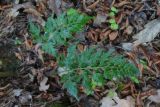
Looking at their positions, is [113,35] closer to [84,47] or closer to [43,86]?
[84,47]

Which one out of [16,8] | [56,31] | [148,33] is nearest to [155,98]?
[148,33]

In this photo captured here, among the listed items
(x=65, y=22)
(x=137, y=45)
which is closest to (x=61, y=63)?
(x=65, y=22)

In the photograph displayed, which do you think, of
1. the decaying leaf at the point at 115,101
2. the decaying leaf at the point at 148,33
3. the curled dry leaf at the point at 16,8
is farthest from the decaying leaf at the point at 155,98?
the curled dry leaf at the point at 16,8

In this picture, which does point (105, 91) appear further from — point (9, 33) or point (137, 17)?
point (9, 33)

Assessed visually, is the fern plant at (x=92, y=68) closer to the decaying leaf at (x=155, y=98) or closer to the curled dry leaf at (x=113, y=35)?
the decaying leaf at (x=155, y=98)

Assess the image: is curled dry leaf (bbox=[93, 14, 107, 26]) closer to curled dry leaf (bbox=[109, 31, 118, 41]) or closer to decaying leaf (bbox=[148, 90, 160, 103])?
curled dry leaf (bbox=[109, 31, 118, 41])

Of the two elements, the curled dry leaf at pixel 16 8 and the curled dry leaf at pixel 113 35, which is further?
the curled dry leaf at pixel 16 8

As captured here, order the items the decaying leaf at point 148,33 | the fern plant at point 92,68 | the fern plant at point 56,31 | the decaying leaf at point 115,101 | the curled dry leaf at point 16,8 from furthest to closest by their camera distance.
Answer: the curled dry leaf at point 16,8 < the decaying leaf at point 148,33 < the decaying leaf at point 115,101 < the fern plant at point 56,31 < the fern plant at point 92,68
